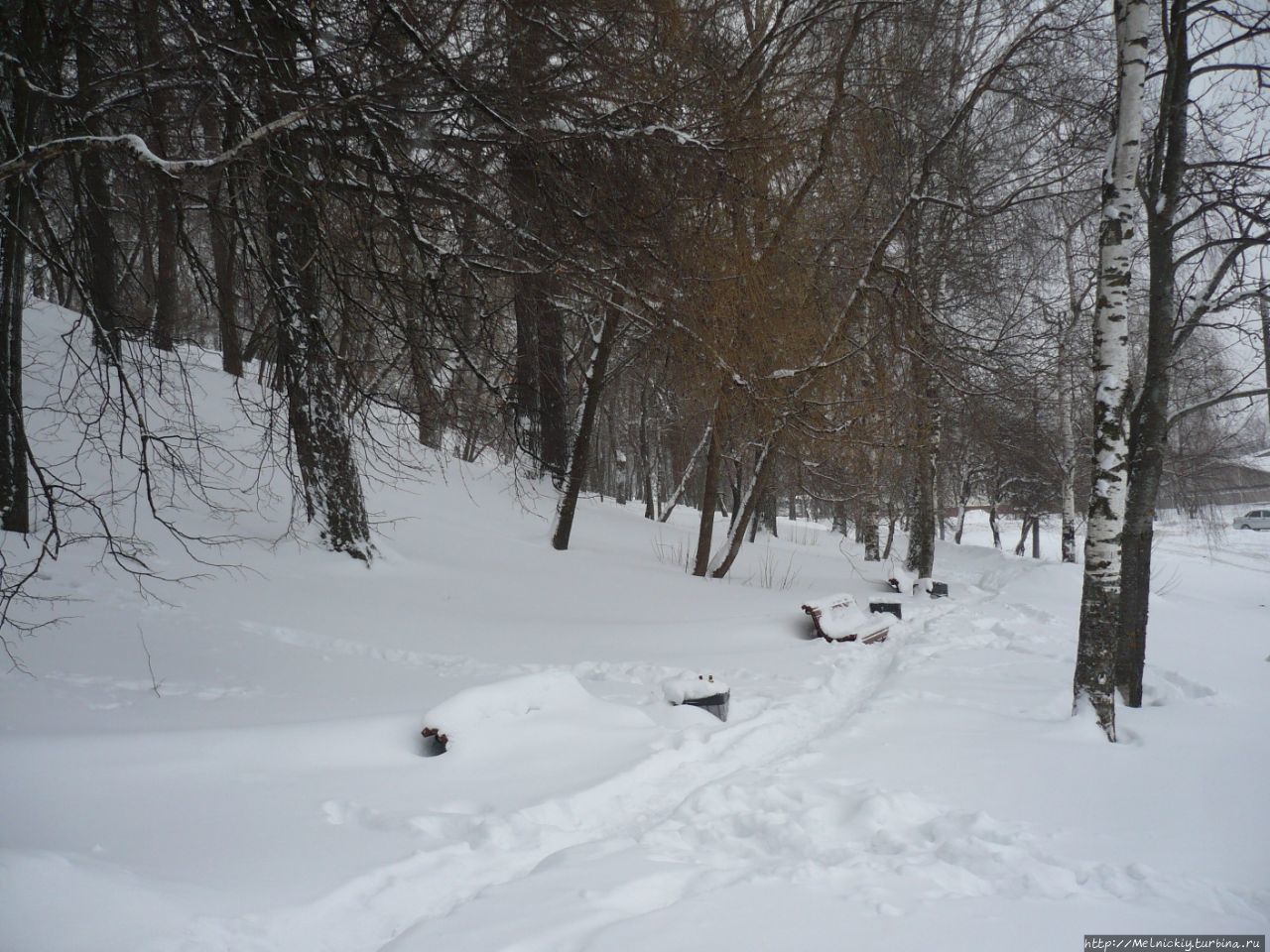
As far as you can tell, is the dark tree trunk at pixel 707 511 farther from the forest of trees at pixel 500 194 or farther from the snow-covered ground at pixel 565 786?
the snow-covered ground at pixel 565 786

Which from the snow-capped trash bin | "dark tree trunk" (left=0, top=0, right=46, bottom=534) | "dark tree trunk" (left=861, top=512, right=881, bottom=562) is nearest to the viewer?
"dark tree trunk" (left=0, top=0, right=46, bottom=534)

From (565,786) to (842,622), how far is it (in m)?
5.05

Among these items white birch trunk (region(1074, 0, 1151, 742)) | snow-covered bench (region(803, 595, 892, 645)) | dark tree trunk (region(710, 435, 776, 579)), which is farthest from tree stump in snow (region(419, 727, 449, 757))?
dark tree trunk (region(710, 435, 776, 579))

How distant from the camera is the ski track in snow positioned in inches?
107

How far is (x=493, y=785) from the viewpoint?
156 inches

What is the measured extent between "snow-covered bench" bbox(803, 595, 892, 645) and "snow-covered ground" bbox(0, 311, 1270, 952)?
29 cm

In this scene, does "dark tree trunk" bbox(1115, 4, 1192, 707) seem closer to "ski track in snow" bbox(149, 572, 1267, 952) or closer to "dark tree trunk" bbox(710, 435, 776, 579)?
"ski track in snow" bbox(149, 572, 1267, 952)

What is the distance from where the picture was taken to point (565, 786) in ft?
13.2

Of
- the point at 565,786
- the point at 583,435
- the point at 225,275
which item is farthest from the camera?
the point at 583,435

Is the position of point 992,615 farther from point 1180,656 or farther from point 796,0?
point 796,0

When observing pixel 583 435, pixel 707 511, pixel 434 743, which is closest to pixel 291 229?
pixel 434 743

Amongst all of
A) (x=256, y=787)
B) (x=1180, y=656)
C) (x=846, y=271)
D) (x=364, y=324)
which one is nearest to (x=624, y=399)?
(x=846, y=271)

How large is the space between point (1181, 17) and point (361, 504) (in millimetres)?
9024

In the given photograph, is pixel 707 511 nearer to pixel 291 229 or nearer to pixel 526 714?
pixel 526 714
